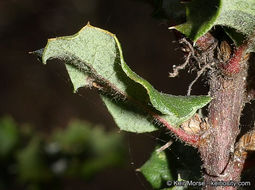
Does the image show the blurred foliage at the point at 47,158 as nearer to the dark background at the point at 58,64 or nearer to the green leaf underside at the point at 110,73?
the green leaf underside at the point at 110,73

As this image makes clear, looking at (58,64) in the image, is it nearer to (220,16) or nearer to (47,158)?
(47,158)

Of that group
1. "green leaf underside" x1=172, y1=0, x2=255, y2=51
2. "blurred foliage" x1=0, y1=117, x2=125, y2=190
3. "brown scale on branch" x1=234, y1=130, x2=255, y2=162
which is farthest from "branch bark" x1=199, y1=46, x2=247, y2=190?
"blurred foliage" x1=0, y1=117, x2=125, y2=190

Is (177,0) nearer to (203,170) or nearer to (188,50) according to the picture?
(188,50)

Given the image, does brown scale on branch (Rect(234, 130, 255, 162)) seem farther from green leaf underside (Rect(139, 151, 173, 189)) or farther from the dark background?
the dark background

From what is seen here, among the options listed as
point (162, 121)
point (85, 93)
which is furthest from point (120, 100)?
point (85, 93)

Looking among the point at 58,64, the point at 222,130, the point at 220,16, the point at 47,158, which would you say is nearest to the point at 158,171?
the point at 222,130

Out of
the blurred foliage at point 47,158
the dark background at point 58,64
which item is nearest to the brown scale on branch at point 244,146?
the blurred foliage at point 47,158
